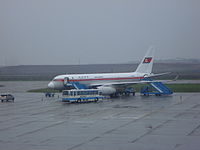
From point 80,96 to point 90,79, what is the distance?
1123 centimetres

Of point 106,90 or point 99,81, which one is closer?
point 106,90

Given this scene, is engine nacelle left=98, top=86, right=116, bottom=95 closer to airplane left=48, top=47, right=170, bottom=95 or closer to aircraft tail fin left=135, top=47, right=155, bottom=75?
airplane left=48, top=47, right=170, bottom=95

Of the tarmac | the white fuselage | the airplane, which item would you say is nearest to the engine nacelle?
the airplane

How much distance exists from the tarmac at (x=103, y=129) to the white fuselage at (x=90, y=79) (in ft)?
66.5

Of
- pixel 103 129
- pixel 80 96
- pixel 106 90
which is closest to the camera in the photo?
pixel 103 129

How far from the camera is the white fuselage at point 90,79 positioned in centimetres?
5956


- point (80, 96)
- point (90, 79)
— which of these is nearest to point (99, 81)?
point (90, 79)

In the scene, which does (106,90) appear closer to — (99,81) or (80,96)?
(99,81)

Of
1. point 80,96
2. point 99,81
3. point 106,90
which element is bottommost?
point 80,96

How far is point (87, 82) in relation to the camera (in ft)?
198

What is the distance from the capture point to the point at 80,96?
49562 mm

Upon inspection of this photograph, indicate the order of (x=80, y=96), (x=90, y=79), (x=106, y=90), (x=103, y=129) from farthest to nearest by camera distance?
(x=90, y=79) < (x=106, y=90) < (x=80, y=96) < (x=103, y=129)

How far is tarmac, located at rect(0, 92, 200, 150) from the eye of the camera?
21634mm

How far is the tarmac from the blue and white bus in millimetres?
9994
